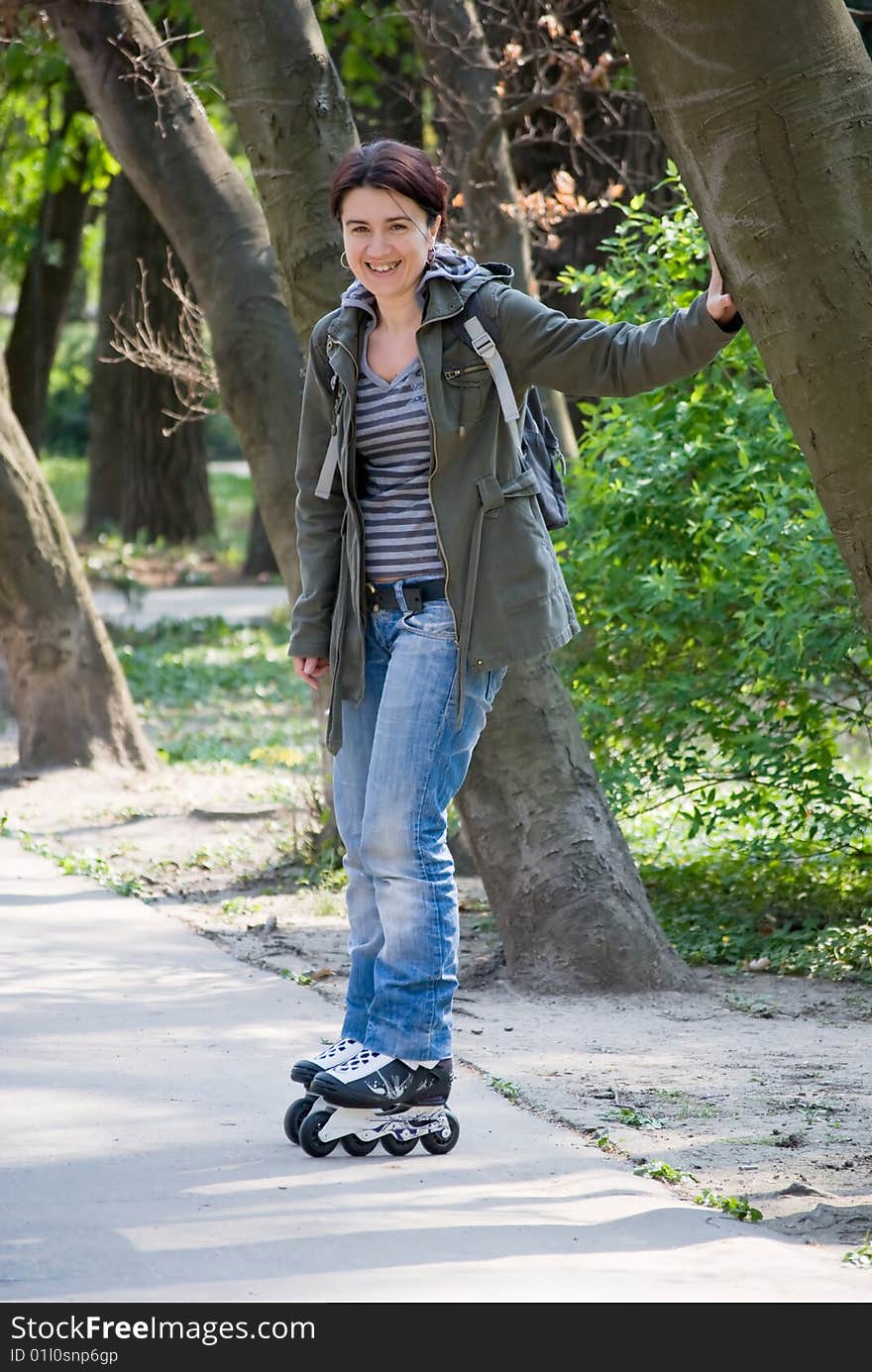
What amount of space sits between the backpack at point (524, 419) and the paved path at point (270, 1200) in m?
1.46

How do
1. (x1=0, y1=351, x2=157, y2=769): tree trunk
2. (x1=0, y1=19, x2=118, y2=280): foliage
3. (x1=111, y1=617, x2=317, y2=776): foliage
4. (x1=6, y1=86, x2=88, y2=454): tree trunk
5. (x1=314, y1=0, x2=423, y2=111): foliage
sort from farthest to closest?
(x1=6, y1=86, x2=88, y2=454): tree trunk → (x1=0, y1=19, x2=118, y2=280): foliage → (x1=314, y1=0, x2=423, y2=111): foliage → (x1=111, y1=617, x2=317, y2=776): foliage → (x1=0, y1=351, x2=157, y2=769): tree trunk

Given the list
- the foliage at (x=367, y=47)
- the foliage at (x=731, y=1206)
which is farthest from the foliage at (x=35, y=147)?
the foliage at (x=731, y=1206)

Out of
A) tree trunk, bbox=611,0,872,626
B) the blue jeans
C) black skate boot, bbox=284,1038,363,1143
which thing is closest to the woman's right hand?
the blue jeans

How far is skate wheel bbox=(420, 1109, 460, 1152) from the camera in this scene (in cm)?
395

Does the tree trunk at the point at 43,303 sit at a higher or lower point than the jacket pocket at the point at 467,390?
higher

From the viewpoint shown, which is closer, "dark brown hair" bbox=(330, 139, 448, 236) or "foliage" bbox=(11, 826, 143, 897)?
"dark brown hair" bbox=(330, 139, 448, 236)

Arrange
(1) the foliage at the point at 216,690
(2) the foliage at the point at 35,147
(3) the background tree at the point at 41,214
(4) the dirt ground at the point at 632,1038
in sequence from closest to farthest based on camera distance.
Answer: (4) the dirt ground at the point at 632,1038 → (1) the foliage at the point at 216,690 → (2) the foliage at the point at 35,147 → (3) the background tree at the point at 41,214

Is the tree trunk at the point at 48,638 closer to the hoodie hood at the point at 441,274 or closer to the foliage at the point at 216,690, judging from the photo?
the foliage at the point at 216,690

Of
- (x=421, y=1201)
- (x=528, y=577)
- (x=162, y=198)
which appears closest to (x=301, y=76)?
(x=162, y=198)

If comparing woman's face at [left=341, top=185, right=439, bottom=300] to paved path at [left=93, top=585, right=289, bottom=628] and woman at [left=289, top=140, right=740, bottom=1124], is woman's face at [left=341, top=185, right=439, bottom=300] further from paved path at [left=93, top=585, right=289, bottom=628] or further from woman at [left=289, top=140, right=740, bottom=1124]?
paved path at [left=93, top=585, right=289, bottom=628]

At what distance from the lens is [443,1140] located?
13.0 ft

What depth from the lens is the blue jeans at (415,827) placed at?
385cm

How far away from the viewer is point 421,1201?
3604mm

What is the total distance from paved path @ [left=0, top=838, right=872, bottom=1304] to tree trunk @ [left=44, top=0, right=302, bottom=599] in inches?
130
